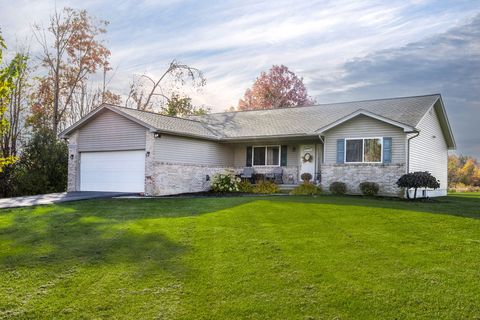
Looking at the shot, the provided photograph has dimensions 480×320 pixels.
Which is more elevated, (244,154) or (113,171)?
(244,154)

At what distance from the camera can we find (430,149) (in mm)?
21078

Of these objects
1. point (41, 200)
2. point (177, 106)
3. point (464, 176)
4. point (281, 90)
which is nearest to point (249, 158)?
point (41, 200)

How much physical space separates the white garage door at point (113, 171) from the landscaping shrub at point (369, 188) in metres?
9.52

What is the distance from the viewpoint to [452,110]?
23906mm

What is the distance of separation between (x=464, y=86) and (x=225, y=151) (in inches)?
603

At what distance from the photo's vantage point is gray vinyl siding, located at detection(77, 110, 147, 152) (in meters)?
19.7

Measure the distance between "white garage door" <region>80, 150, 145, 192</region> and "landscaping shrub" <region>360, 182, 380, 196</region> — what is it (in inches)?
375

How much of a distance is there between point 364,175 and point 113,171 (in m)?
11.5

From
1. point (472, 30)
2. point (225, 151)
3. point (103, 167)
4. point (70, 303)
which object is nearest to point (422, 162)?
point (472, 30)

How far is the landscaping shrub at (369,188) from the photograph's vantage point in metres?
17.7

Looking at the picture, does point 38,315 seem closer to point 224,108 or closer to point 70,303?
point 70,303

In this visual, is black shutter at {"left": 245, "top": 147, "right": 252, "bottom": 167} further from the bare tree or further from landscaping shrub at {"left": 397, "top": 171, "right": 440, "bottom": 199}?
the bare tree

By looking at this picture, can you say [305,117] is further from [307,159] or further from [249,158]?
[249,158]

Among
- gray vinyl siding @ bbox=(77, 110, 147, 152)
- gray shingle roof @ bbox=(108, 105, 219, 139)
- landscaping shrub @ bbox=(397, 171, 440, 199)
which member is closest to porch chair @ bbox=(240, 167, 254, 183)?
gray shingle roof @ bbox=(108, 105, 219, 139)
